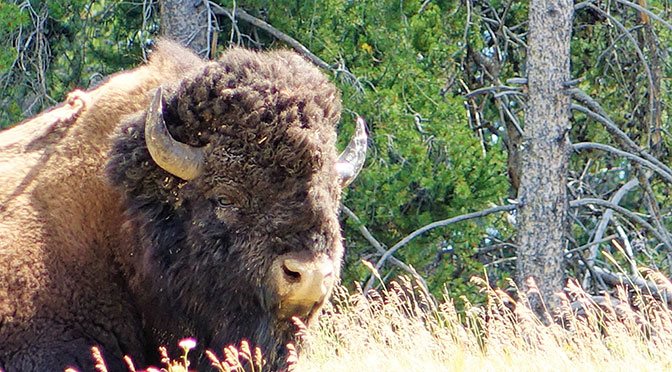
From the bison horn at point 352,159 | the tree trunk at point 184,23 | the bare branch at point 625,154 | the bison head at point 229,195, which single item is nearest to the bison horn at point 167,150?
the bison head at point 229,195

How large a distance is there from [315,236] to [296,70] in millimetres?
933

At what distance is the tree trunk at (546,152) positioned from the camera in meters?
9.05

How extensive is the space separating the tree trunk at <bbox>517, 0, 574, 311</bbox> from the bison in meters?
4.58

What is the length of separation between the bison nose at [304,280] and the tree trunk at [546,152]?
496 cm

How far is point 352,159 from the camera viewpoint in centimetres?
Answer: 543

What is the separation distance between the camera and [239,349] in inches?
185

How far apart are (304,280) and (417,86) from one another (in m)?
5.47

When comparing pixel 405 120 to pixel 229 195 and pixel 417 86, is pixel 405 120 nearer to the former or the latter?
pixel 417 86

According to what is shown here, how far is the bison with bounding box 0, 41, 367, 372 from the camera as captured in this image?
4.42 meters

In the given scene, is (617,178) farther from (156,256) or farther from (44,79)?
(156,256)

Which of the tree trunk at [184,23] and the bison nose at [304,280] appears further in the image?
the tree trunk at [184,23]

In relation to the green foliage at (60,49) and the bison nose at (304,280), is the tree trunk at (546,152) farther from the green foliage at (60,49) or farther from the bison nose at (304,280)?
the bison nose at (304,280)

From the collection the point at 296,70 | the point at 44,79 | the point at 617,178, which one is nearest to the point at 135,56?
the point at 44,79

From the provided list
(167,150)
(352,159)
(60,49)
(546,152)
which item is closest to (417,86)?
(546,152)
